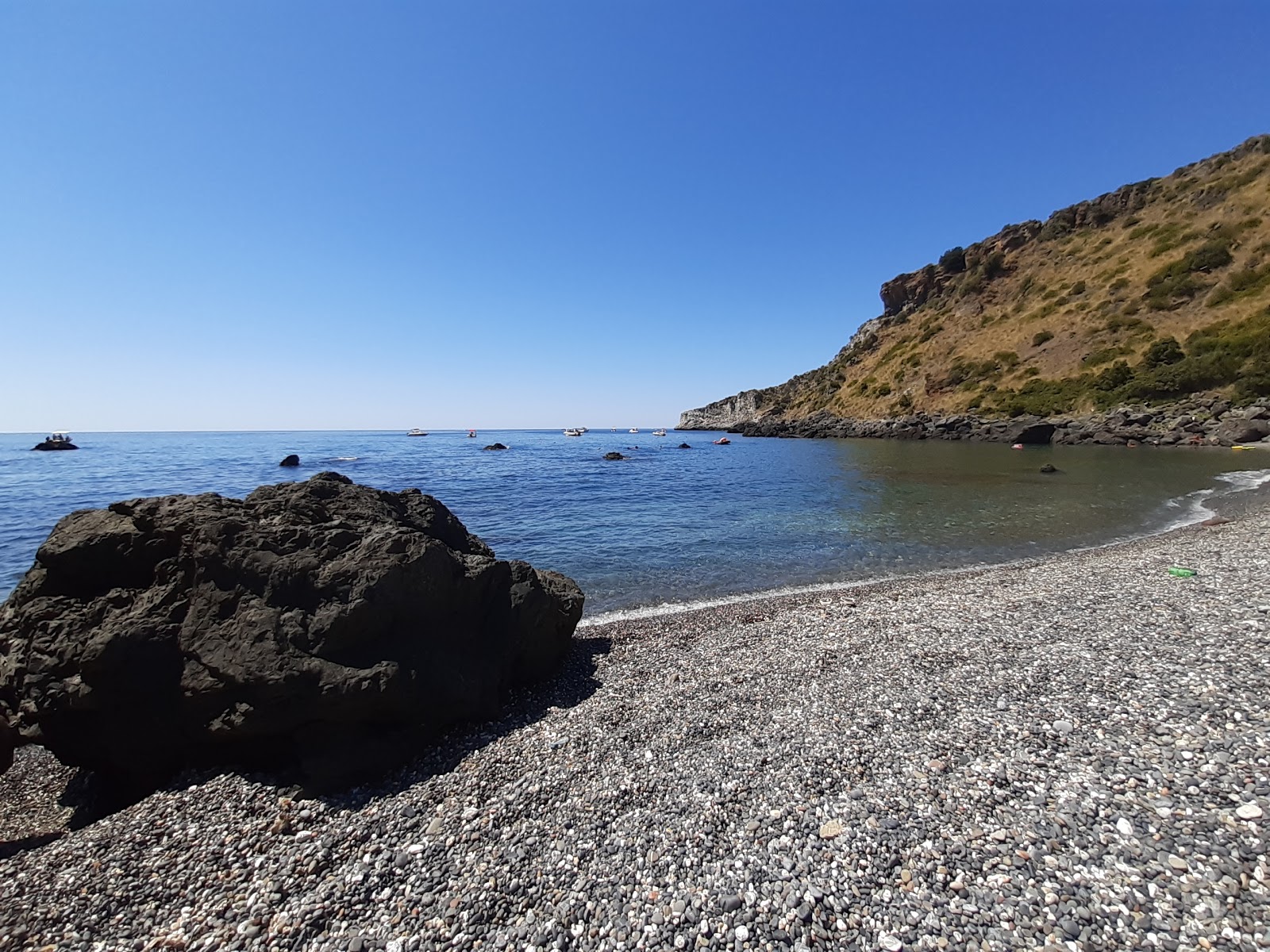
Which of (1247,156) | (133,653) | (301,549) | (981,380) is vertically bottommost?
(133,653)

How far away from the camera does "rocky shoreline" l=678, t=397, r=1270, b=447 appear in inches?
1774

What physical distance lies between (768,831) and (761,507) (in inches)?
→ 883

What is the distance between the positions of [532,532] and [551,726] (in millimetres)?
14876

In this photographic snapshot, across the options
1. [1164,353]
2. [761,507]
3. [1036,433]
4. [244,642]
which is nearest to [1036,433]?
[1036,433]

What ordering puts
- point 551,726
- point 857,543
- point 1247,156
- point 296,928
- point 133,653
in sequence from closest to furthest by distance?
point 296,928 → point 133,653 → point 551,726 → point 857,543 → point 1247,156

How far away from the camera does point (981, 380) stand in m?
81.1

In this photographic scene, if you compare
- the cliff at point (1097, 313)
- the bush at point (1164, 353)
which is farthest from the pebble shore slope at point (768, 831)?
the bush at point (1164, 353)

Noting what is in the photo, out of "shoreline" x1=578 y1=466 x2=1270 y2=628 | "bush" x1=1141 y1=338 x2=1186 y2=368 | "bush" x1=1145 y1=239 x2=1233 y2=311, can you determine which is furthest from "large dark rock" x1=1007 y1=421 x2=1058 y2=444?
"shoreline" x1=578 y1=466 x2=1270 y2=628

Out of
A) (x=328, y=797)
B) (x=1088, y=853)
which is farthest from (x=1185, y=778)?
(x=328, y=797)

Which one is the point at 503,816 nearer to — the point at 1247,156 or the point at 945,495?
the point at 945,495

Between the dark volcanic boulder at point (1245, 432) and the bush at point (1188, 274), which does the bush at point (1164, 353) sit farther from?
the dark volcanic boulder at point (1245, 432)

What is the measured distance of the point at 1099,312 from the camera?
7369cm

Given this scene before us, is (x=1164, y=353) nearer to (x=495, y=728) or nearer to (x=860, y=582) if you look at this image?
(x=860, y=582)

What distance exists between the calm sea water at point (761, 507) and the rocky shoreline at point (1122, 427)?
367 cm
